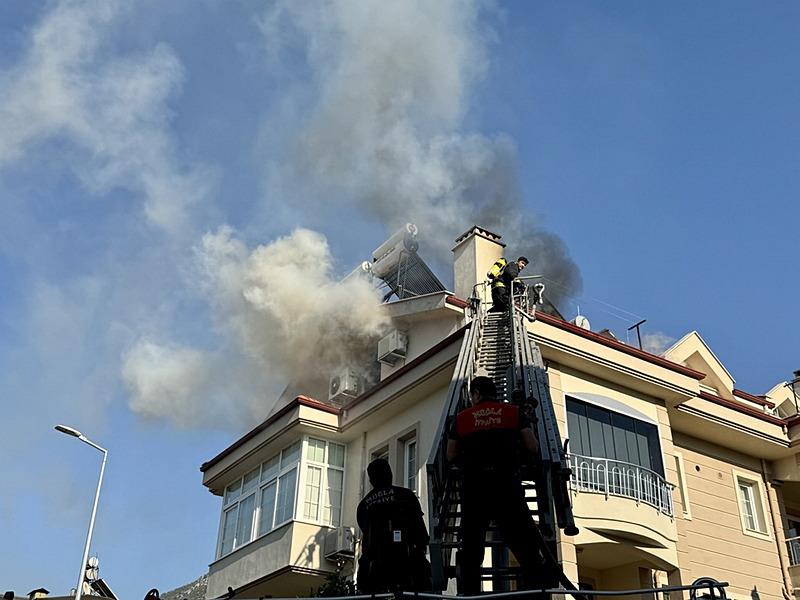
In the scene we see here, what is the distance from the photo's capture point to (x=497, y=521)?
730 centimetres

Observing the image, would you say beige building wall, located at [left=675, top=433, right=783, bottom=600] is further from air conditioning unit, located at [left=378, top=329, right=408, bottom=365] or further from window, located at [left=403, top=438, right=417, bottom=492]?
air conditioning unit, located at [left=378, top=329, right=408, bottom=365]

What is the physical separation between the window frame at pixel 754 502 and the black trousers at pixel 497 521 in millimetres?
→ 14380

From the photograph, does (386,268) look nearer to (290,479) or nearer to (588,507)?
(290,479)

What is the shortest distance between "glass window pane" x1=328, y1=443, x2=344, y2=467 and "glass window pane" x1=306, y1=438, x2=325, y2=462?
0.60 ft

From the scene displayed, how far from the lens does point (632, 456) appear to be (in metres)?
17.6

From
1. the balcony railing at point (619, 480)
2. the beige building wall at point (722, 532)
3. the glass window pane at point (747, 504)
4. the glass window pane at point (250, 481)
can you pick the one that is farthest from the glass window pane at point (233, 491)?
the glass window pane at point (747, 504)

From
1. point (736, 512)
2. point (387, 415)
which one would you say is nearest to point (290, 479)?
point (387, 415)

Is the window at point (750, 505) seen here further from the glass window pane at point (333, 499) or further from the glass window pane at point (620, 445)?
the glass window pane at point (333, 499)

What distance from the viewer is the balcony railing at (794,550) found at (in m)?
20.1

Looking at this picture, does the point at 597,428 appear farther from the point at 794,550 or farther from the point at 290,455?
the point at 290,455

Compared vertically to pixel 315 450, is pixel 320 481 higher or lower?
lower

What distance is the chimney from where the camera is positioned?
67.2 feet

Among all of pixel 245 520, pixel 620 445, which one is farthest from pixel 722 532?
pixel 245 520

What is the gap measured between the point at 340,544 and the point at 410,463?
87.1 inches
